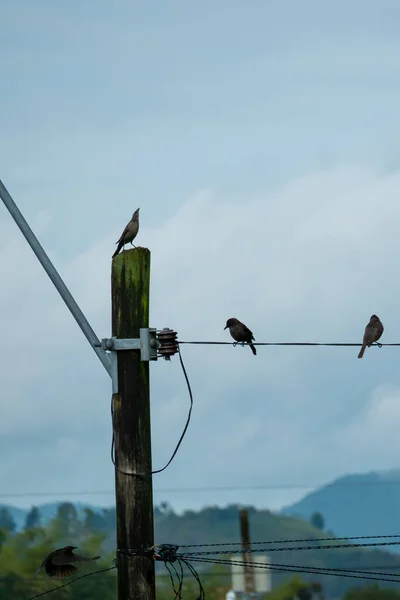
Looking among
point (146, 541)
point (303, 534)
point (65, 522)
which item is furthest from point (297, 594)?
point (146, 541)

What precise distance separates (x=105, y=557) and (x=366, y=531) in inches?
629

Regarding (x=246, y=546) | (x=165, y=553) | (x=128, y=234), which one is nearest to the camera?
(x=165, y=553)

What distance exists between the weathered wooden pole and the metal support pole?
0.26 meters

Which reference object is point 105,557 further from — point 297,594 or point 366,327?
point 366,327

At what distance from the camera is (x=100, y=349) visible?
1094 centimetres

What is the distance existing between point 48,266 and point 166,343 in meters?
1.24

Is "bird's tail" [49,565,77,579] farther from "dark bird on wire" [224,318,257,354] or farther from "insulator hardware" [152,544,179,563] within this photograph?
"dark bird on wire" [224,318,257,354]

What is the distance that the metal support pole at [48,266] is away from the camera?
11171 millimetres

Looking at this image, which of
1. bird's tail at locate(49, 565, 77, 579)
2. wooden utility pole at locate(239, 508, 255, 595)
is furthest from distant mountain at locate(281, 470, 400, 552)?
bird's tail at locate(49, 565, 77, 579)

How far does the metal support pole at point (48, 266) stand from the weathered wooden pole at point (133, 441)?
0.26 meters

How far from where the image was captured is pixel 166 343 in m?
11.1

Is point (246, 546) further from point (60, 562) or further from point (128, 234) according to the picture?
point (60, 562)

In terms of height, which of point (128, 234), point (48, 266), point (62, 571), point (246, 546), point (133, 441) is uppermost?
point (128, 234)

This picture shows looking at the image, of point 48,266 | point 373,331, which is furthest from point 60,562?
point 373,331
